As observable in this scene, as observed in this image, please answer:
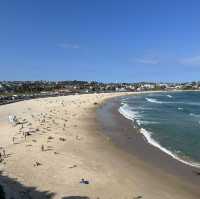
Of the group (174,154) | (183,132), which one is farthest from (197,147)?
(183,132)

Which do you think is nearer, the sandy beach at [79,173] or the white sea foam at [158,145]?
the sandy beach at [79,173]

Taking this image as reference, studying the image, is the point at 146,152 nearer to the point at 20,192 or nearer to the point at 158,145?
the point at 158,145

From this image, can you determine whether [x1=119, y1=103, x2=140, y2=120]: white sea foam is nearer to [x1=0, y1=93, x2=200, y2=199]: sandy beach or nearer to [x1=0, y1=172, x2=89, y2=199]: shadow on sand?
[x1=0, y1=93, x2=200, y2=199]: sandy beach

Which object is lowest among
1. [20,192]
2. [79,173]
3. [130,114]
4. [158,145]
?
[130,114]

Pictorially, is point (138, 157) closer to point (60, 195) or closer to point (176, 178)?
point (176, 178)

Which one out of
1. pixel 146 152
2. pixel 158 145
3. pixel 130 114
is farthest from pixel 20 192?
pixel 130 114

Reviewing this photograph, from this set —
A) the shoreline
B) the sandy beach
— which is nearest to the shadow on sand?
the sandy beach

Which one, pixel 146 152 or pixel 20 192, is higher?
pixel 20 192

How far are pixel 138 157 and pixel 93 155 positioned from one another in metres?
3.16

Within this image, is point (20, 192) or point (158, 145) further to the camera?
point (158, 145)

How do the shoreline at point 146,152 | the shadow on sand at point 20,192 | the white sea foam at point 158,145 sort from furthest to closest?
1. the white sea foam at point 158,145
2. the shoreline at point 146,152
3. the shadow on sand at point 20,192

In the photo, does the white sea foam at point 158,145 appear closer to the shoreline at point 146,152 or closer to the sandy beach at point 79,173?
the shoreline at point 146,152

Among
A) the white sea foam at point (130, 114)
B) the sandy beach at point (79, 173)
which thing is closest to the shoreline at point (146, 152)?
the sandy beach at point (79, 173)

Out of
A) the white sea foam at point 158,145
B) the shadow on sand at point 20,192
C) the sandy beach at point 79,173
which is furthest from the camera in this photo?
the white sea foam at point 158,145
